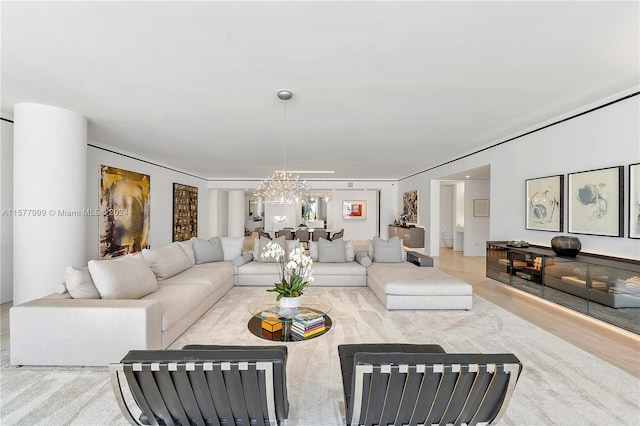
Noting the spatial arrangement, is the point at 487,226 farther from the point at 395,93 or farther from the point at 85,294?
the point at 85,294

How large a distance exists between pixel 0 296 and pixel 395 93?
5867mm

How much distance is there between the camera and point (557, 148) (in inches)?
163

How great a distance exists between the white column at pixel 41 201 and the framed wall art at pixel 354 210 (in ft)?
31.5

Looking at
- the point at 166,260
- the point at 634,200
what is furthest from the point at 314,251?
the point at 634,200

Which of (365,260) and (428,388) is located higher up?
(428,388)

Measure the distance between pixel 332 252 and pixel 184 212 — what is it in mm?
5923

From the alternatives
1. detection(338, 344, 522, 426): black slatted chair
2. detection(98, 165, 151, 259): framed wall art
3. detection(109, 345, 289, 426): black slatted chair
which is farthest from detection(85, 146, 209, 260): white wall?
detection(338, 344, 522, 426): black slatted chair

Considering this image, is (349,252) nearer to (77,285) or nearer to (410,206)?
(77,285)

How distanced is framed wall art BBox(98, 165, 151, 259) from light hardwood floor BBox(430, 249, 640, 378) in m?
6.96

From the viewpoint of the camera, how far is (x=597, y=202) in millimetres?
3527

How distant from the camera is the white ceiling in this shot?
196cm

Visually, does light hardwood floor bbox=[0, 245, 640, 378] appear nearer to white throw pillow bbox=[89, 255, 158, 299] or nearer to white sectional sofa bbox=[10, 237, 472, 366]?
white sectional sofa bbox=[10, 237, 472, 366]

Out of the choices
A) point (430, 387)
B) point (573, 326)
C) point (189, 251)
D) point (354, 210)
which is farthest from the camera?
point (354, 210)

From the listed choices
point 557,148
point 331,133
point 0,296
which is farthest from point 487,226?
point 0,296
